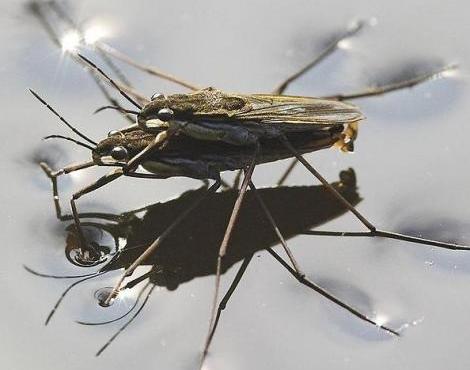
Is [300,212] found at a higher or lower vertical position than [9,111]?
lower

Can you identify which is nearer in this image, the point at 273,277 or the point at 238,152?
the point at 273,277

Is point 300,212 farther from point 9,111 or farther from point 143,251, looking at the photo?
point 9,111

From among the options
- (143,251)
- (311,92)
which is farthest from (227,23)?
(143,251)

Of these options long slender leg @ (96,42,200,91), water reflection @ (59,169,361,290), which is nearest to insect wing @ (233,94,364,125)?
water reflection @ (59,169,361,290)

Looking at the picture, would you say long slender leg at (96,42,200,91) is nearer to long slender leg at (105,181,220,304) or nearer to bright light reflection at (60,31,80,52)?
bright light reflection at (60,31,80,52)

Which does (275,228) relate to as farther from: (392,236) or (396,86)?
(396,86)

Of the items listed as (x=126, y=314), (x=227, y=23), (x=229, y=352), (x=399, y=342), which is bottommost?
(x=399, y=342)

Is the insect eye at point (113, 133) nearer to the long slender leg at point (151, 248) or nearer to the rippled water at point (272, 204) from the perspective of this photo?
the rippled water at point (272, 204)

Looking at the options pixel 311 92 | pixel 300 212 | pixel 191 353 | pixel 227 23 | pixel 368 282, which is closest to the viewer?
pixel 191 353
